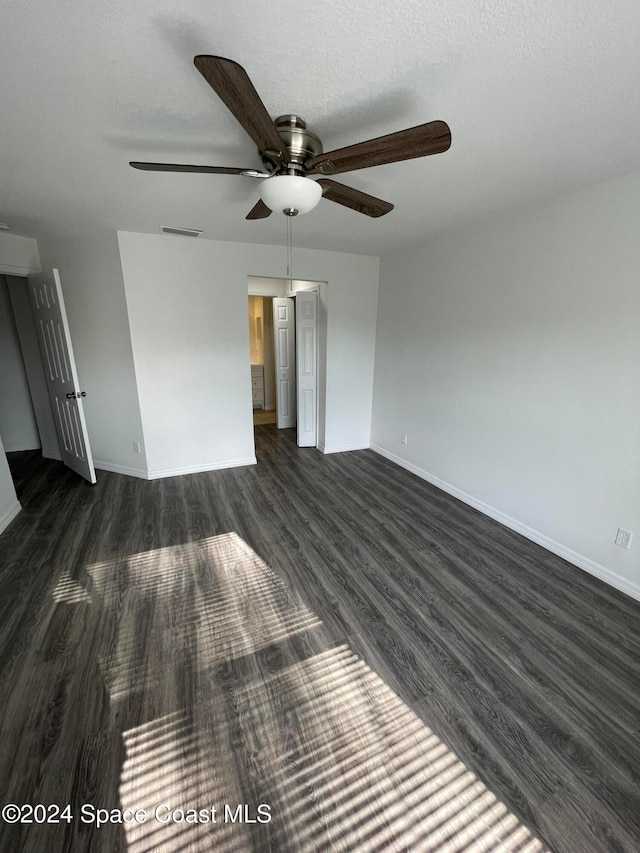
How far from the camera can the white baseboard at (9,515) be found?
2.67m

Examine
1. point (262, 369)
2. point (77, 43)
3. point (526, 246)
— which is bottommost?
point (262, 369)

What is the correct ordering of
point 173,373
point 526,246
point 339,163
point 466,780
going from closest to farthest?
point 466,780 < point 339,163 < point 526,246 < point 173,373

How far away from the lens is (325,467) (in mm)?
4023

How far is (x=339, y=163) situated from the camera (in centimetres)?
139

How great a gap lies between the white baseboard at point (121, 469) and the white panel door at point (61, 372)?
0.21 metres

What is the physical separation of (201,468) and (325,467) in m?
1.44

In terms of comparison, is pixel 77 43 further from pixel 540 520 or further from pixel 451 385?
pixel 540 520

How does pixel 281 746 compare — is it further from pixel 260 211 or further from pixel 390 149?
pixel 260 211

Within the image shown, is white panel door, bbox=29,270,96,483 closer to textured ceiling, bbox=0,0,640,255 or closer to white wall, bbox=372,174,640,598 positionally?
textured ceiling, bbox=0,0,640,255

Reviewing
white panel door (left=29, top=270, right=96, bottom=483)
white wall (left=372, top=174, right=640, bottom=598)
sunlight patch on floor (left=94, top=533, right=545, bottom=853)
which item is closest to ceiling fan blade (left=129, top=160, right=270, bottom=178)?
white wall (left=372, top=174, right=640, bottom=598)

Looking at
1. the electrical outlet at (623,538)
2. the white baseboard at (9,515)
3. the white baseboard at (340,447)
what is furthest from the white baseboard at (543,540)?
the white baseboard at (9,515)

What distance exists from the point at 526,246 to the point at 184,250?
295cm

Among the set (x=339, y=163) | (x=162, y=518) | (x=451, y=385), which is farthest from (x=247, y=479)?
(x=339, y=163)

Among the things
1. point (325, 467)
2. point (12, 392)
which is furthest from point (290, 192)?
point (12, 392)
